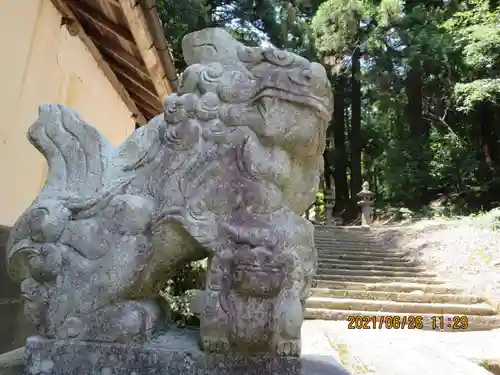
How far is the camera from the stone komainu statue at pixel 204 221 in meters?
1.32

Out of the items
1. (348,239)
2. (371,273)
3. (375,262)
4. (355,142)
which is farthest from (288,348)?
(355,142)

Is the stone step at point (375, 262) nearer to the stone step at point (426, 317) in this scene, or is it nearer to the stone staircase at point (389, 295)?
the stone staircase at point (389, 295)

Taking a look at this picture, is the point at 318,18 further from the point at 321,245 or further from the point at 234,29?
the point at 321,245

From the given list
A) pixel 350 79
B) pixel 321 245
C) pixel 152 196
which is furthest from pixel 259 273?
pixel 350 79

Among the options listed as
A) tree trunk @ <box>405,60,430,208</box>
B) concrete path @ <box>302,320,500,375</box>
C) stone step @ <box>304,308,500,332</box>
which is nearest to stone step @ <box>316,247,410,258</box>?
stone step @ <box>304,308,500,332</box>

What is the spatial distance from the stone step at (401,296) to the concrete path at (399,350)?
55.7 inches

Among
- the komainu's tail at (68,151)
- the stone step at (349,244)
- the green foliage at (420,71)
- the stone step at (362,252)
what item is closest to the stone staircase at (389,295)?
the stone step at (362,252)

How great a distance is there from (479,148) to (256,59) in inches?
565

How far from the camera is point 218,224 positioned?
54.4 inches

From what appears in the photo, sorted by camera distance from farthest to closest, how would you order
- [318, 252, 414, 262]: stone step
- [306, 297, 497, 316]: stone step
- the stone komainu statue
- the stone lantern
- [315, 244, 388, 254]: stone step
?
the stone lantern → [315, 244, 388, 254]: stone step → [318, 252, 414, 262]: stone step → [306, 297, 497, 316]: stone step → the stone komainu statue
